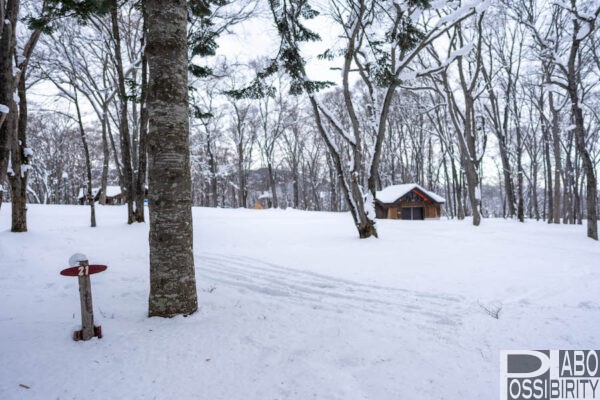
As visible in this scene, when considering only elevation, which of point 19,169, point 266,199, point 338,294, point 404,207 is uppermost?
point 19,169

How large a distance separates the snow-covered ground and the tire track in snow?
0.03m

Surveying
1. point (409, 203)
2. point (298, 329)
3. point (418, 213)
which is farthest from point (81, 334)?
point (418, 213)

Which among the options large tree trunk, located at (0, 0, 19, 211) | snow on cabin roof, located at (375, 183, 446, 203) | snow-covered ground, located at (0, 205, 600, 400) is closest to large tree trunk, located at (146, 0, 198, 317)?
snow-covered ground, located at (0, 205, 600, 400)

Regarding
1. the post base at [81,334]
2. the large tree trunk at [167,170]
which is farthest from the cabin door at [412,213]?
the post base at [81,334]

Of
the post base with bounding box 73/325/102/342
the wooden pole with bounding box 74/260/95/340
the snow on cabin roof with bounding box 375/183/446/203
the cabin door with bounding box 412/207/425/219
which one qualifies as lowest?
the cabin door with bounding box 412/207/425/219

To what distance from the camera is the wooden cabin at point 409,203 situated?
86.3 ft

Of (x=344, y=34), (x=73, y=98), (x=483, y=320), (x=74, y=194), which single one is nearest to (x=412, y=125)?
(x=344, y=34)

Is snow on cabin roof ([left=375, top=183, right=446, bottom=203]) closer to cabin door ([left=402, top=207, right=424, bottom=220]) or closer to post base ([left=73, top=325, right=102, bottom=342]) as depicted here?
cabin door ([left=402, top=207, right=424, bottom=220])

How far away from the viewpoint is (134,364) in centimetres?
242

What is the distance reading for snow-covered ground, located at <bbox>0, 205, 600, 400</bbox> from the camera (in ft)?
7.37

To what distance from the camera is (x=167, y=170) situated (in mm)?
3154

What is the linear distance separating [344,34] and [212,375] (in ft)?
33.7

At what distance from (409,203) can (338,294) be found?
2415cm

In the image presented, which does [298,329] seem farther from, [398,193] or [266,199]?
[266,199]
